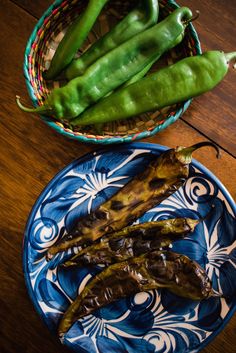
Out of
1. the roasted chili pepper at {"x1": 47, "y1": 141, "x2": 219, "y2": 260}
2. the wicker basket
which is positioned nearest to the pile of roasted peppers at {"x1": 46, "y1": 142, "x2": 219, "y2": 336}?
the roasted chili pepper at {"x1": 47, "y1": 141, "x2": 219, "y2": 260}

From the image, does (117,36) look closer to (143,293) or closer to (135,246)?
(135,246)

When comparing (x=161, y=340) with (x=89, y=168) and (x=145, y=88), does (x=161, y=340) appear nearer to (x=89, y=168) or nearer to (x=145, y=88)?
(x=89, y=168)

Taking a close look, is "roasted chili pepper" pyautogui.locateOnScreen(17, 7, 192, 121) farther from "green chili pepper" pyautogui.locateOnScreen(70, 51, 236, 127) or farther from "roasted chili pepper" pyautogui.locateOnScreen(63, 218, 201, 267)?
"roasted chili pepper" pyautogui.locateOnScreen(63, 218, 201, 267)

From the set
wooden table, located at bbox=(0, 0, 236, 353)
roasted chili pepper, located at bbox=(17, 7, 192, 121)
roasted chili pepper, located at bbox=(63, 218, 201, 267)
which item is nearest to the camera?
roasted chili pepper, located at bbox=(17, 7, 192, 121)

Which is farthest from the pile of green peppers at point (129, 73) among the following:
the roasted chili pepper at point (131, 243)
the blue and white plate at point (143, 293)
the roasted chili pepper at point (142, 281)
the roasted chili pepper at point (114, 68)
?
the roasted chili pepper at point (142, 281)

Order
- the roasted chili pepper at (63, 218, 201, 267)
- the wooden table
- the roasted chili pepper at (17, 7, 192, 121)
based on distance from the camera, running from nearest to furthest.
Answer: the roasted chili pepper at (17, 7, 192, 121) → the roasted chili pepper at (63, 218, 201, 267) → the wooden table

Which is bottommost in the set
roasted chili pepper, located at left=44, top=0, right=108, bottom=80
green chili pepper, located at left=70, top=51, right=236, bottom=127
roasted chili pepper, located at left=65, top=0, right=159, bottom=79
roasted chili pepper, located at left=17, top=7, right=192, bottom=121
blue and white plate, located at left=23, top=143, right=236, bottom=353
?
blue and white plate, located at left=23, top=143, right=236, bottom=353

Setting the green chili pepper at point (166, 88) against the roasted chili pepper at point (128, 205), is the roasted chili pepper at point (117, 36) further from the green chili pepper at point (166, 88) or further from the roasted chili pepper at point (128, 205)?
the roasted chili pepper at point (128, 205)
